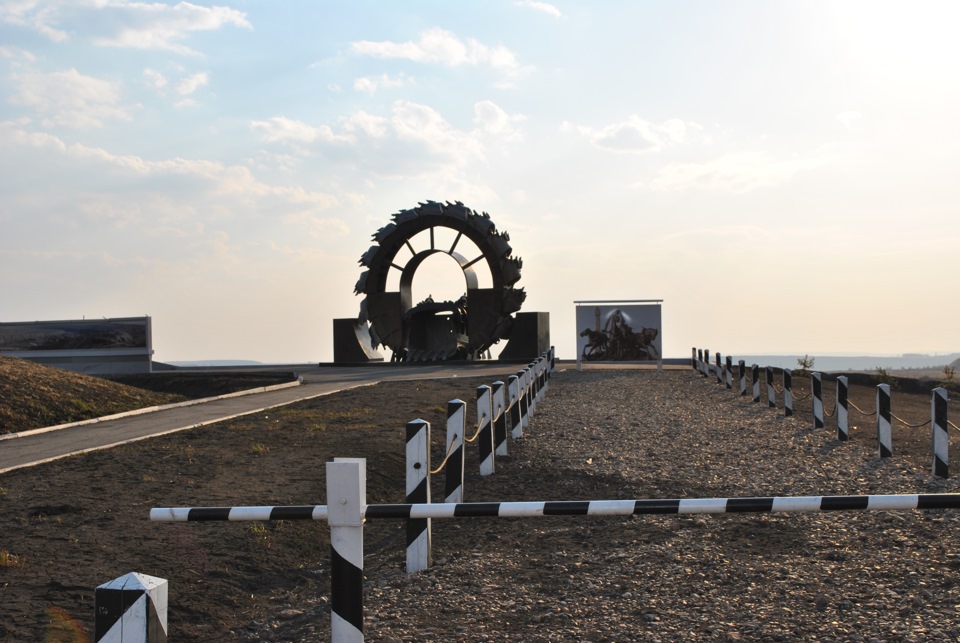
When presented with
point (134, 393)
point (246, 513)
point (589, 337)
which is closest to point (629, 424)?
point (134, 393)

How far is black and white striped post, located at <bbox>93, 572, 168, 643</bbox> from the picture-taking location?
3.48m

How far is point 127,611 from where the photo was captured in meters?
3.48

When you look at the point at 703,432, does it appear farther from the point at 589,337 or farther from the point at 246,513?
the point at 589,337

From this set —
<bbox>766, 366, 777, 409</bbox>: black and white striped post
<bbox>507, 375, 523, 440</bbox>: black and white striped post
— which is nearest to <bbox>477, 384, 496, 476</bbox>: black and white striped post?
<bbox>507, 375, 523, 440</bbox>: black and white striped post

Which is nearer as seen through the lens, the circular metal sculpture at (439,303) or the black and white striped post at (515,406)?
the black and white striped post at (515,406)

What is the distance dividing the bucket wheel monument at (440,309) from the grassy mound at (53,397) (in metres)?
19.3

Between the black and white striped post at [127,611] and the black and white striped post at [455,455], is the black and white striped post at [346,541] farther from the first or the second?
the black and white striped post at [455,455]

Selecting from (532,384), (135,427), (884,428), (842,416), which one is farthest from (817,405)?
(135,427)

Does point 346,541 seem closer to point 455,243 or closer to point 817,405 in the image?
point 817,405

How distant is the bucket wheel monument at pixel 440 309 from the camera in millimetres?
39562

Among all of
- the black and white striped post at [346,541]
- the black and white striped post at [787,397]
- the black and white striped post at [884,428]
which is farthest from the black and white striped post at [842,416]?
the black and white striped post at [346,541]

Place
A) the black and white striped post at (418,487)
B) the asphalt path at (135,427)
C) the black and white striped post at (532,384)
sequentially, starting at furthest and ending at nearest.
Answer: the black and white striped post at (532,384)
the asphalt path at (135,427)
the black and white striped post at (418,487)

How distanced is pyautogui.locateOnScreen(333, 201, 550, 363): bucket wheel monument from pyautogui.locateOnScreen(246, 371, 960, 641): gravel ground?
26369mm

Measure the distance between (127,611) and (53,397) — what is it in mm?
16041
